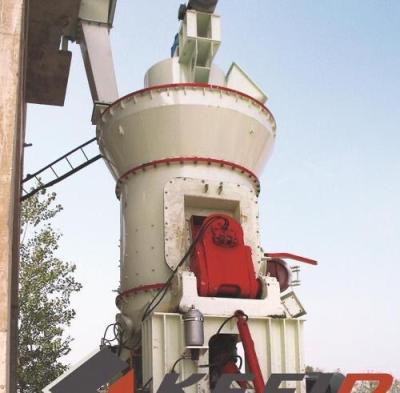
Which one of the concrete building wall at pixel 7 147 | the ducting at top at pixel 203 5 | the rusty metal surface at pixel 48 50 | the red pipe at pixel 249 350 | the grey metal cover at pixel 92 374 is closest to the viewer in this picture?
the concrete building wall at pixel 7 147

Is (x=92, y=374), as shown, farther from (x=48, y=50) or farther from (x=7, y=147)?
(x=48, y=50)

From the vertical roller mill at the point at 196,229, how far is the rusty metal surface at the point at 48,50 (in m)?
3.09

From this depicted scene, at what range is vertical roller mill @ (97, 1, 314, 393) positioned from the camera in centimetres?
919

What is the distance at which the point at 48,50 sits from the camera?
14.2 meters

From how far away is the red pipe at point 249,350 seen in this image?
8742mm

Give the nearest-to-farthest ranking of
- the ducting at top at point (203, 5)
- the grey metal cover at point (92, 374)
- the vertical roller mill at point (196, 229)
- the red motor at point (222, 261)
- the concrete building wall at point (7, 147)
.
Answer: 1. the concrete building wall at point (7, 147)
2. the grey metal cover at point (92, 374)
3. the vertical roller mill at point (196, 229)
4. the red motor at point (222, 261)
5. the ducting at top at point (203, 5)

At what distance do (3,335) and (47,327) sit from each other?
565 inches

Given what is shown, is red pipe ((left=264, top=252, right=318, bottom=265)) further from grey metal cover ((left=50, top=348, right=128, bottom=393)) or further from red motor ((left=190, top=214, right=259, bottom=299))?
grey metal cover ((left=50, top=348, right=128, bottom=393))

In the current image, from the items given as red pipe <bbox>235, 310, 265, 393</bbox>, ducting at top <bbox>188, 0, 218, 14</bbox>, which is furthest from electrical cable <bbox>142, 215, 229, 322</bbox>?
ducting at top <bbox>188, 0, 218, 14</bbox>

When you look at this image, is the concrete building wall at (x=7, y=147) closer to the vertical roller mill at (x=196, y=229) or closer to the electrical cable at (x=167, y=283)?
the vertical roller mill at (x=196, y=229)

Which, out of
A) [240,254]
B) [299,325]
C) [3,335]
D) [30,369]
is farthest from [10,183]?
[30,369]

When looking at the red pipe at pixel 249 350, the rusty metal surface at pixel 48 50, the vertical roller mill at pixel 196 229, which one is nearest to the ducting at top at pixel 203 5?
the vertical roller mill at pixel 196 229

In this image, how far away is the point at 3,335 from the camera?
4.92 metres

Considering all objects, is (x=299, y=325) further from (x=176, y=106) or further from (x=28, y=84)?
(x=28, y=84)
